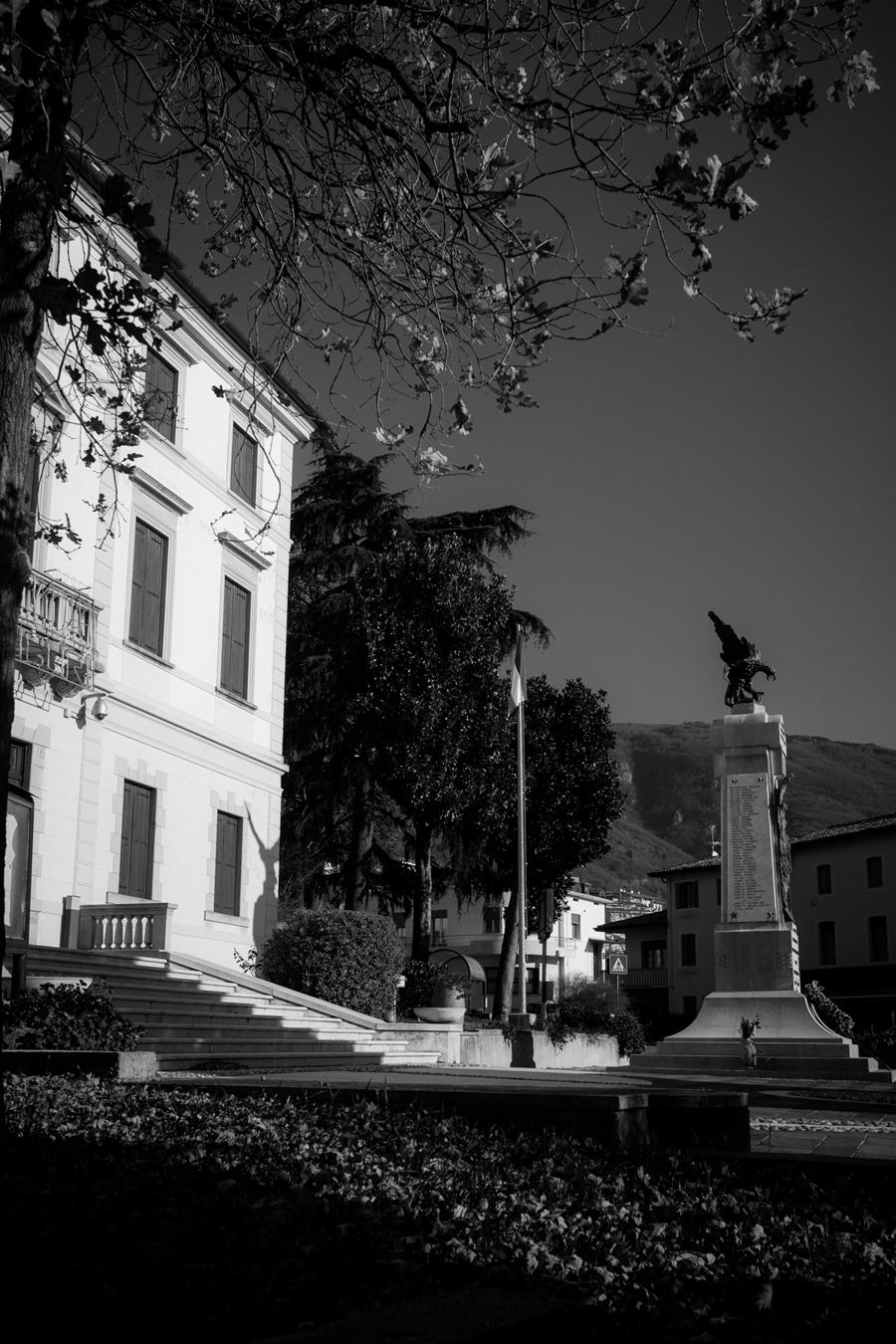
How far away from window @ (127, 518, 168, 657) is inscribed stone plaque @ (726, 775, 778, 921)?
11.4 meters

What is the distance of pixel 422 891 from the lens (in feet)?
98.6

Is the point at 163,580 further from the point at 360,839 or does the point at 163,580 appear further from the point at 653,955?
the point at 653,955

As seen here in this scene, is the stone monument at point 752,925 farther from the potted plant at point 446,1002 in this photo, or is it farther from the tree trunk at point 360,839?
the tree trunk at point 360,839

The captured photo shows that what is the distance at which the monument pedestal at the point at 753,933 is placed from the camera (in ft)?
66.2

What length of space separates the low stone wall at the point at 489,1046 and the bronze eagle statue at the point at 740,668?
302 inches

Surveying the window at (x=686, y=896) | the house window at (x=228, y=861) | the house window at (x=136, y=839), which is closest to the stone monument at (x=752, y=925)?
the house window at (x=228, y=861)

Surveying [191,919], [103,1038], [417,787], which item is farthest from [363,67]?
[417,787]

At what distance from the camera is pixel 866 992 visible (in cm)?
5750

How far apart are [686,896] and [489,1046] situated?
5203 cm

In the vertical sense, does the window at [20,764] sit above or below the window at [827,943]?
above

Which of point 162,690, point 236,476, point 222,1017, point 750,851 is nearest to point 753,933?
point 750,851

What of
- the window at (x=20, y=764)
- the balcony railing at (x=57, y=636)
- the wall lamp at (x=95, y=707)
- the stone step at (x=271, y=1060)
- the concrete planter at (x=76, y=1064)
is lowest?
the stone step at (x=271, y=1060)

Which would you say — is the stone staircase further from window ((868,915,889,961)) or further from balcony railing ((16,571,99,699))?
window ((868,915,889,961))

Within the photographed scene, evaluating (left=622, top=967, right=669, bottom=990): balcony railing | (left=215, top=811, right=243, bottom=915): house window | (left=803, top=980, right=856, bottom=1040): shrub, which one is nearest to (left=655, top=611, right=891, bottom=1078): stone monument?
(left=803, top=980, right=856, bottom=1040): shrub
